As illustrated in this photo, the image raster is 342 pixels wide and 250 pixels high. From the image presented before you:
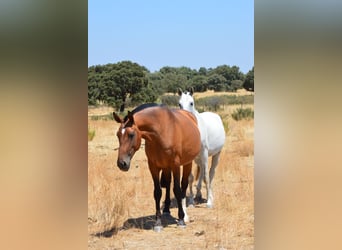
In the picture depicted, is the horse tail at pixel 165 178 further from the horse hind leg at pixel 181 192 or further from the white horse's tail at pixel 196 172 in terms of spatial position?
the white horse's tail at pixel 196 172

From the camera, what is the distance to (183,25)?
3027mm

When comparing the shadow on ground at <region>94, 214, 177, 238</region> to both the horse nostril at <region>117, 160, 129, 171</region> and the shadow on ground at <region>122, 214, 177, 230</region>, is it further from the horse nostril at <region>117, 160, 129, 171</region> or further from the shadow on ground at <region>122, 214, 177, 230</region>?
the horse nostril at <region>117, 160, 129, 171</region>

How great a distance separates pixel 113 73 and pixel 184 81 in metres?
0.42

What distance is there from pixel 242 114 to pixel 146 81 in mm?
595

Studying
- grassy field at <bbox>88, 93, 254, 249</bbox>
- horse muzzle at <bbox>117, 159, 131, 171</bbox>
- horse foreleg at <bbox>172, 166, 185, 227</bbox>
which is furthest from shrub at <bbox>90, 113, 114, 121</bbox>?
horse foreleg at <bbox>172, 166, 185, 227</bbox>

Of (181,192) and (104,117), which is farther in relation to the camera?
(181,192)

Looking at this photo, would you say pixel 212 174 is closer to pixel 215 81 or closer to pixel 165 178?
pixel 165 178

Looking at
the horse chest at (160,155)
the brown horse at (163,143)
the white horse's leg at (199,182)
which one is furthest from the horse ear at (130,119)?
the white horse's leg at (199,182)

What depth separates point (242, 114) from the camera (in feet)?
9.69

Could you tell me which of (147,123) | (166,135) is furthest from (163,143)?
(147,123)

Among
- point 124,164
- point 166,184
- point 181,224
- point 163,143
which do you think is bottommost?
point 181,224

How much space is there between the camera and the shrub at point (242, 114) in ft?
9.60

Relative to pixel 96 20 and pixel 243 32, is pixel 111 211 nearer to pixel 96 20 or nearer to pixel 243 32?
pixel 96 20
